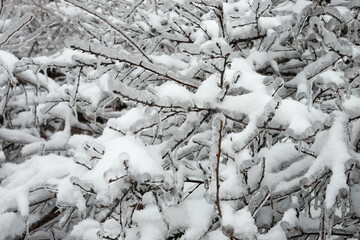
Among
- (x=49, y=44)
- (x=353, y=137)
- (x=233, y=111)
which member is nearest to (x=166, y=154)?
(x=233, y=111)

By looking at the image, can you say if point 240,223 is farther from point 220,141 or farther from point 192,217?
point 192,217

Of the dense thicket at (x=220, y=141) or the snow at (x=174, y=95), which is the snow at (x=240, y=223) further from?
the snow at (x=174, y=95)

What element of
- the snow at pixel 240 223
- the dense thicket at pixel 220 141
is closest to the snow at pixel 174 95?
the dense thicket at pixel 220 141

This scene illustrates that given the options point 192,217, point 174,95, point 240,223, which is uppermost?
point 174,95

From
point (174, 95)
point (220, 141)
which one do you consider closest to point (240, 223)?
point (220, 141)

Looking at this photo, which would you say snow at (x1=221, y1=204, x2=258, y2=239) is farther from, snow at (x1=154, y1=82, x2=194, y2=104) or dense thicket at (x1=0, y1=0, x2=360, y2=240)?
snow at (x1=154, y1=82, x2=194, y2=104)

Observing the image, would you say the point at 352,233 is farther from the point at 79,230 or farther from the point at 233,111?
the point at 79,230

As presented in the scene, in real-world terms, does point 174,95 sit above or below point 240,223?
above

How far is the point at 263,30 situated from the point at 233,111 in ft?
3.04

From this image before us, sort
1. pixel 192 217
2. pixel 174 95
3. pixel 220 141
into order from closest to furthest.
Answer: pixel 220 141, pixel 174 95, pixel 192 217

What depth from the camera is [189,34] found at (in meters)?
2.33

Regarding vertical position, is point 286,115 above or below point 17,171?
above

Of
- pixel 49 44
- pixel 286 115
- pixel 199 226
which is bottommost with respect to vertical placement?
pixel 49 44

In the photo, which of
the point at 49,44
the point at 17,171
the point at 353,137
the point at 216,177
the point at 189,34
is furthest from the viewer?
the point at 49,44
